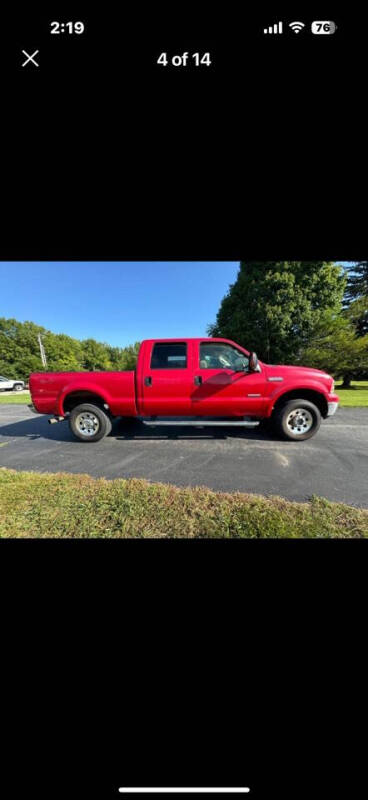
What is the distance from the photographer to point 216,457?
11.8 ft

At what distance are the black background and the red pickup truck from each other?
2.04 meters

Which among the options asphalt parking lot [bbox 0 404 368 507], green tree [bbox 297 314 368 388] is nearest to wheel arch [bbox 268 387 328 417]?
asphalt parking lot [bbox 0 404 368 507]

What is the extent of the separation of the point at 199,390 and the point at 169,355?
0.81 meters

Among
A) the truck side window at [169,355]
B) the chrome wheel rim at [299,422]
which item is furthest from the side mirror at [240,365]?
the chrome wheel rim at [299,422]

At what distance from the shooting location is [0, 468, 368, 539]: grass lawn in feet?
6.65

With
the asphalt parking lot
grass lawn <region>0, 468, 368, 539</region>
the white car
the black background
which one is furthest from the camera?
the white car

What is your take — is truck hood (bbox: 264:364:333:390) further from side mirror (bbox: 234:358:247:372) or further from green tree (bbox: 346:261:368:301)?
green tree (bbox: 346:261:368:301)

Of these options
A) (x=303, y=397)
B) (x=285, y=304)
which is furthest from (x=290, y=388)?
(x=285, y=304)

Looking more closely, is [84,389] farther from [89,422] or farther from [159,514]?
[159,514]
